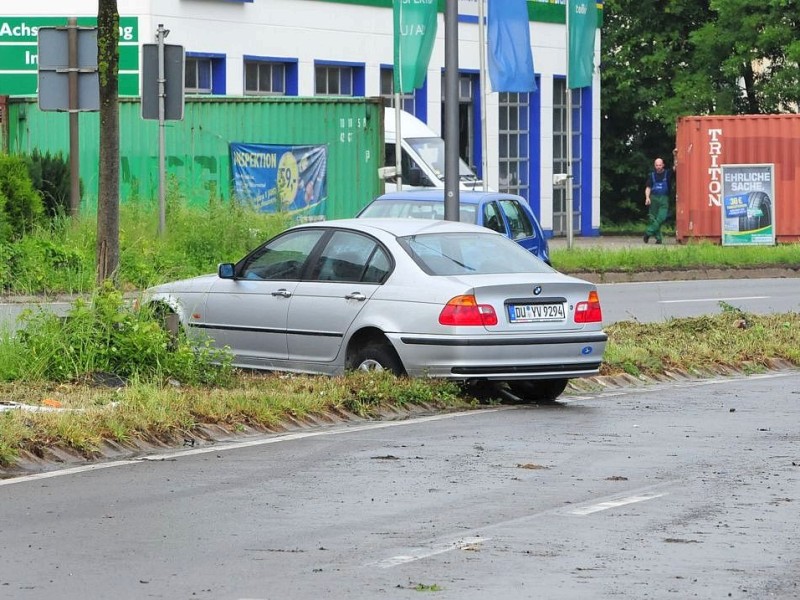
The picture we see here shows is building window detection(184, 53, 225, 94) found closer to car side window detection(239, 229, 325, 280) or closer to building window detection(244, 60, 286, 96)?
building window detection(244, 60, 286, 96)

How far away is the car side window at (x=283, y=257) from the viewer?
14.4 meters

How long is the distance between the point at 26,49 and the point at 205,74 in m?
3.57

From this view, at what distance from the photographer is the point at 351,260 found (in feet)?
46.2

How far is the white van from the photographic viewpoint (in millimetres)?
34406

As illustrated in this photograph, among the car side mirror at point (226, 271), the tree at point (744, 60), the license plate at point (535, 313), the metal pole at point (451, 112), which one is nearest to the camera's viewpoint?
the license plate at point (535, 313)

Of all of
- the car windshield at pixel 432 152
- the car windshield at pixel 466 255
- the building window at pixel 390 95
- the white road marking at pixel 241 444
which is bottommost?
the white road marking at pixel 241 444

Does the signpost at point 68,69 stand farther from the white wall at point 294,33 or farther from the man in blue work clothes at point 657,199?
the man in blue work clothes at point 657,199

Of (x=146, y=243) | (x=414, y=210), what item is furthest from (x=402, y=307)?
(x=146, y=243)

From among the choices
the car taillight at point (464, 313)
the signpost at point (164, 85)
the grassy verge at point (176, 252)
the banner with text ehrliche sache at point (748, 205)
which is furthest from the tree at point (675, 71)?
the car taillight at point (464, 313)

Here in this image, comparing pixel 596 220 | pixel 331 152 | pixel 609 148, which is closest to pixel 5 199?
pixel 331 152

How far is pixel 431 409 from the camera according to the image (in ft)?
42.7

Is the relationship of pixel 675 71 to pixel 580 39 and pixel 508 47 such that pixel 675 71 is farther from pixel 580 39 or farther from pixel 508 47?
pixel 508 47

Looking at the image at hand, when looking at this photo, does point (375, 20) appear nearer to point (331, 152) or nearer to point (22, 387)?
point (331, 152)

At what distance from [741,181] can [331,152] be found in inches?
425
